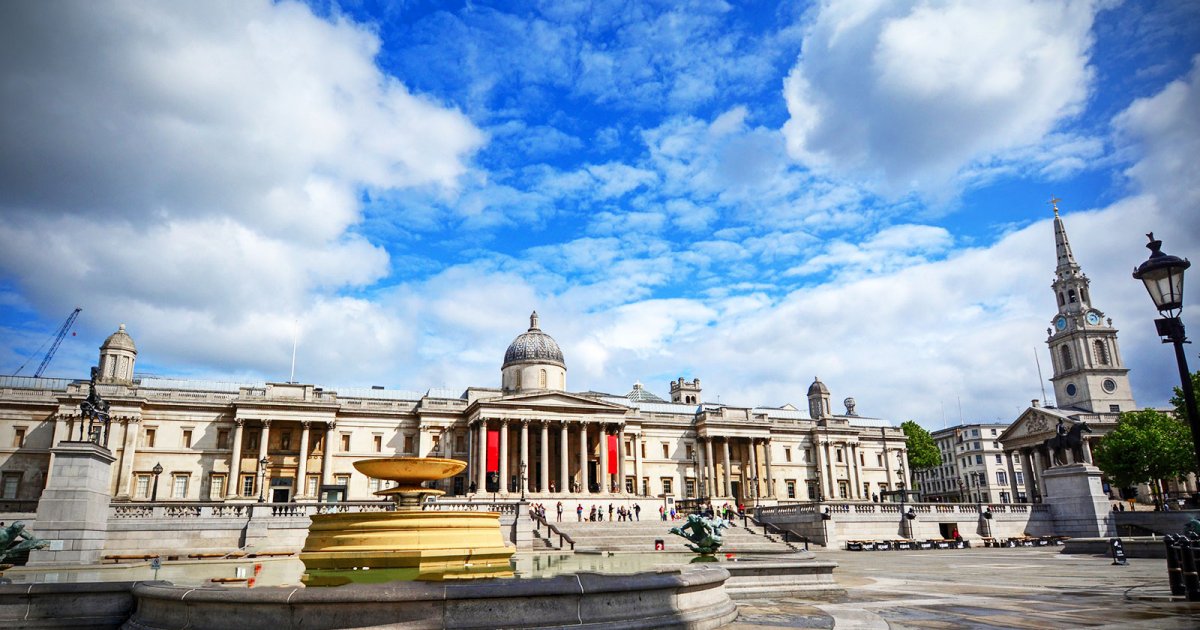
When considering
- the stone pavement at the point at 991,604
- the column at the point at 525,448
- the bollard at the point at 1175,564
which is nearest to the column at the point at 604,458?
the column at the point at 525,448

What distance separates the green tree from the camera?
88500mm

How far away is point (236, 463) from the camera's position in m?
57.4

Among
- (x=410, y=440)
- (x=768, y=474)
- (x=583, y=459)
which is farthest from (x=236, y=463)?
(x=768, y=474)

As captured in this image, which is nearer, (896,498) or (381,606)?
(381,606)

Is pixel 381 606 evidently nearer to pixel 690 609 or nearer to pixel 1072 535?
pixel 690 609

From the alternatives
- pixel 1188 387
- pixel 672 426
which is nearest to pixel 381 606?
pixel 1188 387

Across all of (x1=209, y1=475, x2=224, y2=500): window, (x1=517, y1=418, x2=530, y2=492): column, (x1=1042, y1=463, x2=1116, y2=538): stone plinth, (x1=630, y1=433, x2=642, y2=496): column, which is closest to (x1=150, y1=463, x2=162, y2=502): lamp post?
(x1=209, y1=475, x2=224, y2=500): window

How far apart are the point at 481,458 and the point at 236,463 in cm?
1963

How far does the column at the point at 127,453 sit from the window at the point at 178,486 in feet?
9.71

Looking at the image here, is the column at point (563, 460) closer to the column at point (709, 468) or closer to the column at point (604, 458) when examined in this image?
the column at point (604, 458)

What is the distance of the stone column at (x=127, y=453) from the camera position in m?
54.8

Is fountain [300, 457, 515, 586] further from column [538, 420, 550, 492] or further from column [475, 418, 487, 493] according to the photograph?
column [538, 420, 550, 492]

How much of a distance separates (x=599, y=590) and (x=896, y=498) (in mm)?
67651

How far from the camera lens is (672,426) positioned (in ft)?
242
